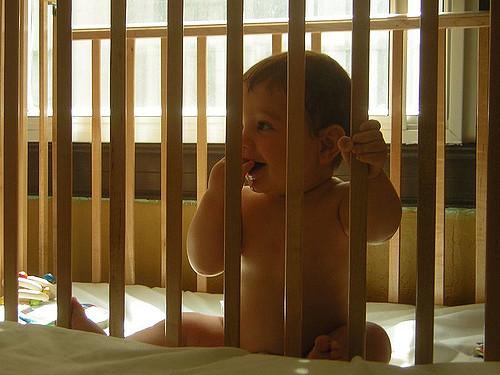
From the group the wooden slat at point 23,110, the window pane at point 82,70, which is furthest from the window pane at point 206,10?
the wooden slat at point 23,110

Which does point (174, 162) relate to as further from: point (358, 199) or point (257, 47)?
point (257, 47)

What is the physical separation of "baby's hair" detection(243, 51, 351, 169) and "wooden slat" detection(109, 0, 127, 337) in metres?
0.27

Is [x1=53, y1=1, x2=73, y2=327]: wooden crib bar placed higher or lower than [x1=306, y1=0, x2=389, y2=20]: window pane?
lower

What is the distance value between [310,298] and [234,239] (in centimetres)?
30

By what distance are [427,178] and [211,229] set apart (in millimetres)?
390

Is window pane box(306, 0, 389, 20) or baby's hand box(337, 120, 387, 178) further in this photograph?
window pane box(306, 0, 389, 20)

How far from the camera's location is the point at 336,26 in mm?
1341

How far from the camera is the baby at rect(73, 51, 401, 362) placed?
2.79 ft

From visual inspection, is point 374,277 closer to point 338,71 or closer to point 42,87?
point 338,71

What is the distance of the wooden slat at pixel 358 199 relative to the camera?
57 centimetres

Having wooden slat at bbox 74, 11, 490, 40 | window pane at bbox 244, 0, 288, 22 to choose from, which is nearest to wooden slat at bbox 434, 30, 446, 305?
wooden slat at bbox 74, 11, 490, 40

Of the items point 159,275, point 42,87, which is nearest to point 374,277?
point 159,275

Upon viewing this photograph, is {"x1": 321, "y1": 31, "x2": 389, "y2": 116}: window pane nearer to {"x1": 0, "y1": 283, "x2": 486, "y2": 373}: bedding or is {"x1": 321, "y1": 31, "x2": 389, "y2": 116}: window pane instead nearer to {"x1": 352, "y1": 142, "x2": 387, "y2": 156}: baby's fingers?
{"x1": 0, "y1": 283, "x2": 486, "y2": 373}: bedding

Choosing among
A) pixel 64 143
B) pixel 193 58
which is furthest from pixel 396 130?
pixel 64 143
